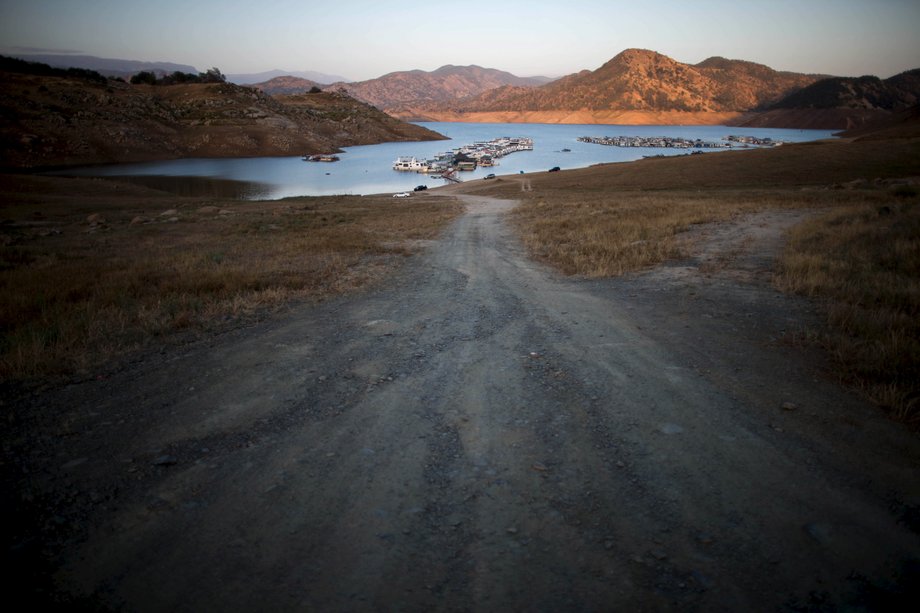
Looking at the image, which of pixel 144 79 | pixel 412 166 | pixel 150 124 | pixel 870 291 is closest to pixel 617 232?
pixel 870 291

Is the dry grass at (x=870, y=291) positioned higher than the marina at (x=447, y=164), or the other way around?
the marina at (x=447, y=164)

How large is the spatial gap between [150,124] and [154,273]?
117230 millimetres

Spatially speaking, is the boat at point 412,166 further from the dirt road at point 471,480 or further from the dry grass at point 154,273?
the dirt road at point 471,480

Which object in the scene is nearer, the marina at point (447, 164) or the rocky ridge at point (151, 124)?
the rocky ridge at point (151, 124)

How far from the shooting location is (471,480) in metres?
4.38

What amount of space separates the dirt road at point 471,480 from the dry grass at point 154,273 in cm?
149

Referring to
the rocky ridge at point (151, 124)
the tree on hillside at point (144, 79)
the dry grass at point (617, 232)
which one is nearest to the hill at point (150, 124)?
the rocky ridge at point (151, 124)

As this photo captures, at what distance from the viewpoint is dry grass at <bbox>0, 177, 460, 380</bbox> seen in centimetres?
801

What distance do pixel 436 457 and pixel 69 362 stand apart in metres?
6.05

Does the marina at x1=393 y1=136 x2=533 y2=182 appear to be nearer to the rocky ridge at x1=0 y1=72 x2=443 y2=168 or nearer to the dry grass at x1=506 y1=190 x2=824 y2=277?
the rocky ridge at x1=0 y1=72 x2=443 y2=168

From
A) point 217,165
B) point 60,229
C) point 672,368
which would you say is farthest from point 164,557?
point 217,165

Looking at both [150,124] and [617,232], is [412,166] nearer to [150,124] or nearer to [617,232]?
[150,124]

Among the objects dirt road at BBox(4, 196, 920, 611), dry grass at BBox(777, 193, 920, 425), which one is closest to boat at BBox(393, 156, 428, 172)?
dry grass at BBox(777, 193, 920, 425)

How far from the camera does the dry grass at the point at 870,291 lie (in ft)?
19.1
